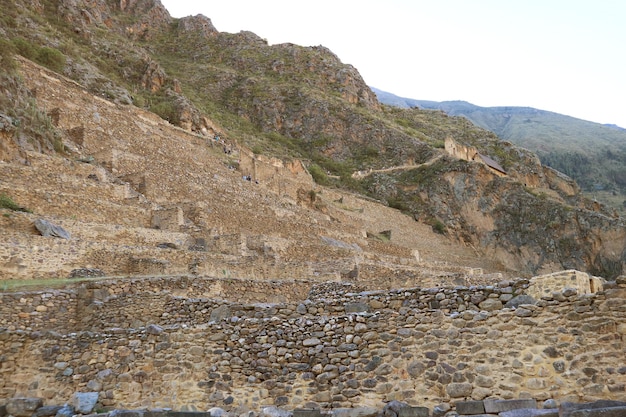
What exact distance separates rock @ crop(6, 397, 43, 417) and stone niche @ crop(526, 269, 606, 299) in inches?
225

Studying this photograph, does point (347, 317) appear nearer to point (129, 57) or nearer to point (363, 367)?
point (363, 367)

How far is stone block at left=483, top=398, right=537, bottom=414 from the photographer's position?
5.41 m

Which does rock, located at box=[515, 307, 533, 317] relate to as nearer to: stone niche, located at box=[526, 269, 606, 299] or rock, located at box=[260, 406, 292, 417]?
stone niche, located at box=[526, 269, 606, 299]

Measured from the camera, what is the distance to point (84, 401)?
22.3 ft

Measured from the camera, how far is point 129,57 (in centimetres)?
5378

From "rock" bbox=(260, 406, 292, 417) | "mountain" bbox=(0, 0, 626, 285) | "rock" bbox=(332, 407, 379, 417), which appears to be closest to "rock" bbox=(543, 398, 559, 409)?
"rock" bbox=(332, 407, 379, 417)

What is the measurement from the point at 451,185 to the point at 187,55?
50117 mm

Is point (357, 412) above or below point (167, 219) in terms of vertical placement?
below

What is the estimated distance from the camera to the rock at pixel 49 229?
15.1 metres

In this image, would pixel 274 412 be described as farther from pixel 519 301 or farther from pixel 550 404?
pixel 519 301

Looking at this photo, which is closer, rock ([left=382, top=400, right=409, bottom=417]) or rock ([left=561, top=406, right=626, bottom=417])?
rock ([left=561, top=406, right=626, bottom=417])

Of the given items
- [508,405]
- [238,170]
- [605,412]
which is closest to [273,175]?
[238,170]

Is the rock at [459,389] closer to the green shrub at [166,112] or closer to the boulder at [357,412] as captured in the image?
the boulder at [357,412]

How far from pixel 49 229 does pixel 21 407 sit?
10.0 metres
